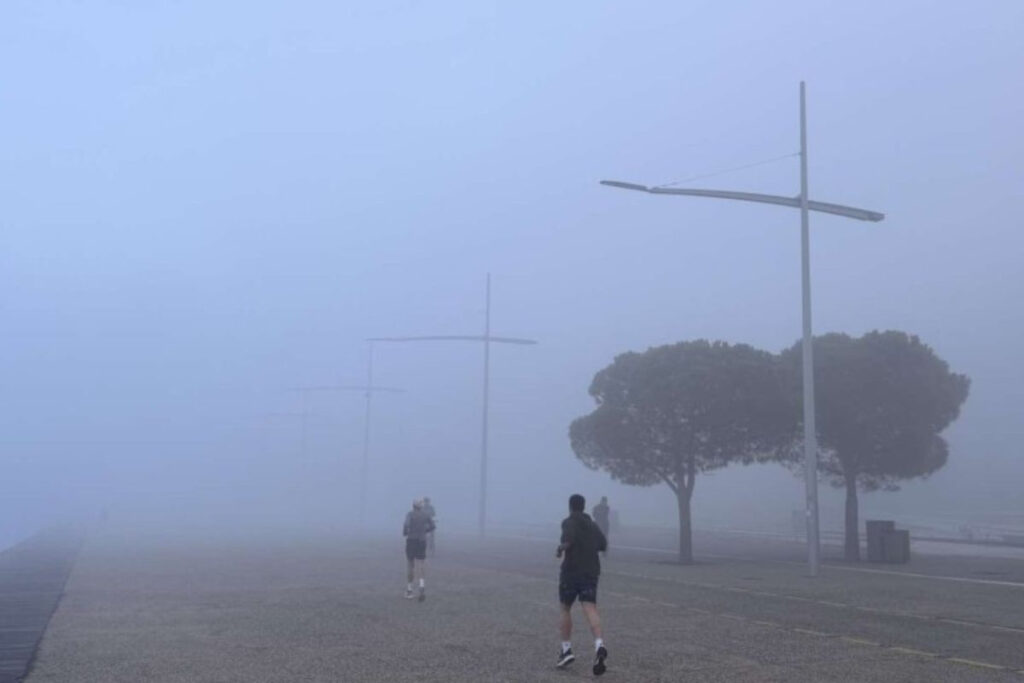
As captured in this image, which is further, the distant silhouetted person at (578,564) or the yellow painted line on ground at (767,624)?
the yellow painted line on ground at (767,624)

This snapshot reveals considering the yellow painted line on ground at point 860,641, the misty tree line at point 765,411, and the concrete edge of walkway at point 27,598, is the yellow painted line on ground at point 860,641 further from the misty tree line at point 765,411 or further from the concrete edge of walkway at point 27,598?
the misty tree line at point 765,411

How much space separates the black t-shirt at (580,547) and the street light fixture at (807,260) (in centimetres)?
1529

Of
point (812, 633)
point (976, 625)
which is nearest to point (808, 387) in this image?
point (976, 625)

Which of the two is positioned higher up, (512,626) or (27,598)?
(512,626)

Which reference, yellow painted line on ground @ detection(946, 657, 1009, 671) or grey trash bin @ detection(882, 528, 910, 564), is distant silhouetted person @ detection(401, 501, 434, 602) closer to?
yellow painted line on ground @ detection(946, 657, 1009, 671)

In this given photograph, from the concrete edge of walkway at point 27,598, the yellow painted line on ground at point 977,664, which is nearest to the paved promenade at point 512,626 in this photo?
the yellow painted line on ground at point 977,664

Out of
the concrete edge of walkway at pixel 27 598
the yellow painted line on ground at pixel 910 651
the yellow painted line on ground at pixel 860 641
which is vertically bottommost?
the concrete edge of walkway at pixel 27 598

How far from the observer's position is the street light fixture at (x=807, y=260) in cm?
2894

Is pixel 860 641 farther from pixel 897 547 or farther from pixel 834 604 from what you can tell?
pixel 897 547

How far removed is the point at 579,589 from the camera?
545 inches

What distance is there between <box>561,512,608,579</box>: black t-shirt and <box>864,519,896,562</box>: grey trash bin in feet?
73.3

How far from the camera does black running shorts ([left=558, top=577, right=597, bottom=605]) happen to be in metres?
13.8

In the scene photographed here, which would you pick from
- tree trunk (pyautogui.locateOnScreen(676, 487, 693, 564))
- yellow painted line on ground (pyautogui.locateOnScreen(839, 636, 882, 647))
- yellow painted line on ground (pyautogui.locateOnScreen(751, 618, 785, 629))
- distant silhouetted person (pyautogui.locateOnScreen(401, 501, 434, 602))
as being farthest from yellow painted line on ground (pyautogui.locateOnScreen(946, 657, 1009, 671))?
tree trunk (pyautogui.locateOnScreen(676, 487, 693, 564))

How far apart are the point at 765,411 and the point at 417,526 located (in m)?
15.4
